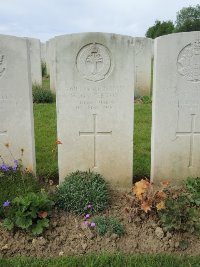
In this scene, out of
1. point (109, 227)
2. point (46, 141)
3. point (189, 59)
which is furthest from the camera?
point (46, 141)

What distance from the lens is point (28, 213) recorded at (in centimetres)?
345

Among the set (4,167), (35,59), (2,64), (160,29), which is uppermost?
(160,29)

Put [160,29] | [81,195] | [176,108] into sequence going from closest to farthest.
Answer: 1. [81,195]
2. [176,108]
3. [160,29]

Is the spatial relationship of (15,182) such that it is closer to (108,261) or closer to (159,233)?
(108,261)

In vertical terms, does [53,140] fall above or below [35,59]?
below

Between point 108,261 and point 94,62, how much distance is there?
2.29 metres

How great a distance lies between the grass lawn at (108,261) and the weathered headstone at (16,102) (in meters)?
1.39

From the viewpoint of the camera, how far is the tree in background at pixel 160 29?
180 ft

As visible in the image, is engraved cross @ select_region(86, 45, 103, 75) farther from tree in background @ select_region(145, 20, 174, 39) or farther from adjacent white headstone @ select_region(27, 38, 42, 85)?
tree in background @ select_region(145, 20, 174, 39)

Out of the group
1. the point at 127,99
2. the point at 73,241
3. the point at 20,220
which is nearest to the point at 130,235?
the point at 73,241

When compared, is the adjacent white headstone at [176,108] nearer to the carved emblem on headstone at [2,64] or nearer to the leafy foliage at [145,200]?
the leafy foliage at [145,200]

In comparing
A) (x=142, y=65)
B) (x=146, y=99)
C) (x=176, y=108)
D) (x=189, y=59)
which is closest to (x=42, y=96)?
(x=146, y=99)

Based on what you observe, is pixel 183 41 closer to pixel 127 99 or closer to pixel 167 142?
pixel 127 99

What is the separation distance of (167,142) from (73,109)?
130cm
